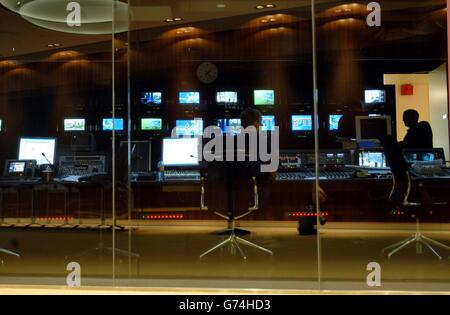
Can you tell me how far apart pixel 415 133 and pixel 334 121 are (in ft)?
4.79

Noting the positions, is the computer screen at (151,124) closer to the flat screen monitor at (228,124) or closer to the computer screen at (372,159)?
the flat screen monitor at (228,124)

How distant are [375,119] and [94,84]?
375 centimetres

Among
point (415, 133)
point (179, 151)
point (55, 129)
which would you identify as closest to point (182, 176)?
point (179, 151)

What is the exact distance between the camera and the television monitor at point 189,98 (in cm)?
677

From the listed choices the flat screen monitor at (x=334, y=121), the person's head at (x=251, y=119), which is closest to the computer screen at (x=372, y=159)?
the flat screen monitor at (x=334, y=121)

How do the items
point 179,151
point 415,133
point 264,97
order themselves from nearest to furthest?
point 415,133 → point 179,151 → point 264,97

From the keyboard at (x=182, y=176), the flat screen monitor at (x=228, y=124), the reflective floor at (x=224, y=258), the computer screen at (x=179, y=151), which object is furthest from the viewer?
the flat screen monitor at (x=228, y=124)

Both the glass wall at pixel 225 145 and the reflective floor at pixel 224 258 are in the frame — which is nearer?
the reflective floor at pixel 224 258

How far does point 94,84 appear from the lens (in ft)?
22.0

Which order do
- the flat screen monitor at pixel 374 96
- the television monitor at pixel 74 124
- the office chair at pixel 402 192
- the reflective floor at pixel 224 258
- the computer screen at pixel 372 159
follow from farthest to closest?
the television monitor at pixel 74 124 < the flat screen monitor at pixel 374 96 < the computer screen at pixel 372 159 < the office chair at pixel 402 192 < the reflective floor at pixel 224 258

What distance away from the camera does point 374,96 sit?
20.2 feet

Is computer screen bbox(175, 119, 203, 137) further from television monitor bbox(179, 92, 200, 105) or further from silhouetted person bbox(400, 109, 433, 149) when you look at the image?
silhouetted person bbox(400, 109, 433, 149)

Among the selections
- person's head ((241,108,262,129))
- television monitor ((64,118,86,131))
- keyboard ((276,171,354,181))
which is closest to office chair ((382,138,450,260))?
keyboard ((276,171,354,181))

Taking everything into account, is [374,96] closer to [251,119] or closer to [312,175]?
[312,175]
